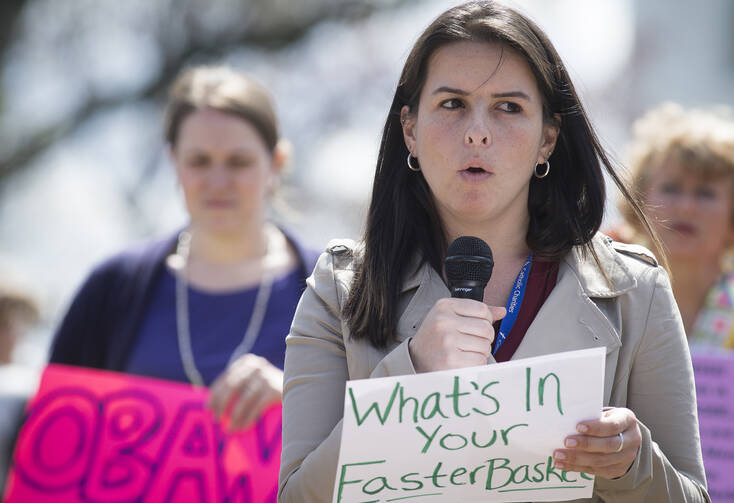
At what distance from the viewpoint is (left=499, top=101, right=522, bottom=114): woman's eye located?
8.11ft

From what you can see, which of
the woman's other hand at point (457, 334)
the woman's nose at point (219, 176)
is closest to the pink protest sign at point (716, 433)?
the woman's nose at point (219, 176)

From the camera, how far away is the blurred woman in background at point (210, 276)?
4293 millimetres

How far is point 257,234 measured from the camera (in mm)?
4656

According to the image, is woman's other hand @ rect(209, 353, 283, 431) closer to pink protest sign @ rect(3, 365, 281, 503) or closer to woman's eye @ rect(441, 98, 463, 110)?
pink protest sign @ rect(3, 365, 281, 503)

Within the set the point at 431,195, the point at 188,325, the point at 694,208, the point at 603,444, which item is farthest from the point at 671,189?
the point at 603,444

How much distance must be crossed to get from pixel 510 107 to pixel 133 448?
2.43 metres

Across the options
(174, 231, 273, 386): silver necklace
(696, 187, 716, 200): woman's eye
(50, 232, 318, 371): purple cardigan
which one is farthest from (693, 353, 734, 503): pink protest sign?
(174, 231, 273, 386): silver necklace

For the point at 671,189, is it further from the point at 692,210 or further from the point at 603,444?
the point at 603,444

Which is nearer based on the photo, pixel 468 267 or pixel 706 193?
pixel 468 267

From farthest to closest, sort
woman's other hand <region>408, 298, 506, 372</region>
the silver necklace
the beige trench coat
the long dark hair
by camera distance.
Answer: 1. the silver necklace
2. the long dark hair
3. the beige trench coat
4. woman's other hand <region>408, 298, 506, 372</region>

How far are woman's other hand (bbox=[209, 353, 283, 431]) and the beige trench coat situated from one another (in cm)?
152

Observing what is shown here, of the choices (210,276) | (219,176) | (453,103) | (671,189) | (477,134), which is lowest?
(477,134)

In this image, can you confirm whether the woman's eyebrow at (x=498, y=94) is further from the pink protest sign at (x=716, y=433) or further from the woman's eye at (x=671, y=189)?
the woman's eye at (x=671, y=189)

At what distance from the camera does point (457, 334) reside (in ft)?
6.94
